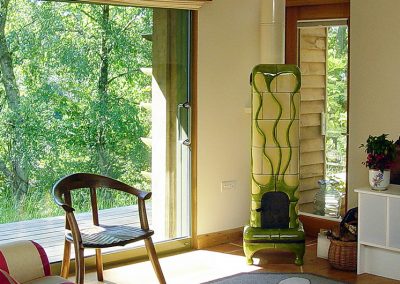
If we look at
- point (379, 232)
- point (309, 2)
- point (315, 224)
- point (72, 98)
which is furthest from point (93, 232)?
point (309, 2)

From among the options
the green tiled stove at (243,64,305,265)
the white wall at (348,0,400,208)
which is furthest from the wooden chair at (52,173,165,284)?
the white wall at (348,0,400,208)

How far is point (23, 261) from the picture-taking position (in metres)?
3.19

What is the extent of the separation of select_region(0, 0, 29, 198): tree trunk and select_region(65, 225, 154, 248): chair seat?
2.13 ft

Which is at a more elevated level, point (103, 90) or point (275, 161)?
point (103, 90)

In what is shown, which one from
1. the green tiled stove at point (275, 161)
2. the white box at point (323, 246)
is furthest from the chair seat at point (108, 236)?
the white box at point (323, 246)

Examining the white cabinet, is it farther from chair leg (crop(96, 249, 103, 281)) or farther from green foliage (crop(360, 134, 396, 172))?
chair leg (crop(96, 249, 103, 281))

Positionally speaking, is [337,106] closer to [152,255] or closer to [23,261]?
[152,255]

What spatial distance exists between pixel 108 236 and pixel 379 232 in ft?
6.15

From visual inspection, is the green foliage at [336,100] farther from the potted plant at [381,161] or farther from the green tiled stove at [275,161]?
the potted plant at [381,161]

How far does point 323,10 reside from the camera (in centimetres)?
577

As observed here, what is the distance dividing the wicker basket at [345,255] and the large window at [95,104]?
1273 millimetres

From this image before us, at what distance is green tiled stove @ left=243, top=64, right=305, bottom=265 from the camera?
5066 millimetres

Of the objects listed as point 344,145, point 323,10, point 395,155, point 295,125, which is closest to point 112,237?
→ point 295,125

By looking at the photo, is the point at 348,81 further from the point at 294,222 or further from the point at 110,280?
the point at 110,280
